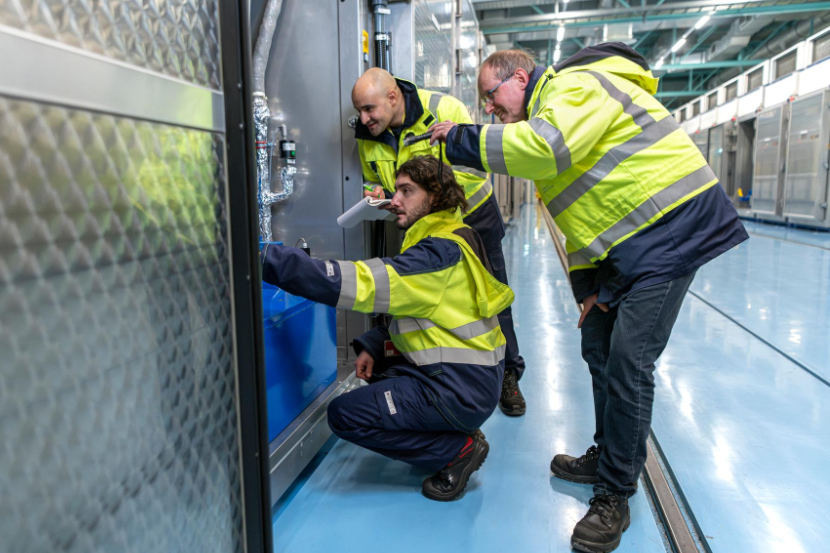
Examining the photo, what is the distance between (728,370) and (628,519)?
5.91ft

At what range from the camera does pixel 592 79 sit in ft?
5.45

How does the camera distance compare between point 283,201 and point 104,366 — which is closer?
point 104,366

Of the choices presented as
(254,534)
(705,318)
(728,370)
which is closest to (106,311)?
(254,534)

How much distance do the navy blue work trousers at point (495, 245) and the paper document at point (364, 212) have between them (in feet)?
2.12

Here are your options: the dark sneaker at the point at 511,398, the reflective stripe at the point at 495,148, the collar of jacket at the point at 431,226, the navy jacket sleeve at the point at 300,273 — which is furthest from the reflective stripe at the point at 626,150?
the dark sneaker at the point at 511,398

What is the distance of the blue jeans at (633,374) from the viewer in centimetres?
171

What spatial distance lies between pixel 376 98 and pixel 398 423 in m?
1.38

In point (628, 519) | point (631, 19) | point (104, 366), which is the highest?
point (631, 19)

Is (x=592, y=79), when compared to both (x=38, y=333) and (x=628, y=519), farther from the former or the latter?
(x=38, y=333)

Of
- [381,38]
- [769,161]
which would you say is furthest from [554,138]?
[769,161]

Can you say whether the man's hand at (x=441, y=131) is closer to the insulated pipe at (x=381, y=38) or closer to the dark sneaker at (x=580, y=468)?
the insulated pipe at (x=381, y=38)

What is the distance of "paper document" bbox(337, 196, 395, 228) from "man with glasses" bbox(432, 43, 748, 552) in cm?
36

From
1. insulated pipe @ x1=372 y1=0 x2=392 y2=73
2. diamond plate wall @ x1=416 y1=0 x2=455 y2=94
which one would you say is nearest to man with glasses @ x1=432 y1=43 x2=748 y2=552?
insulated pipe @ x1=372 y1=0 x2=392 y2=73

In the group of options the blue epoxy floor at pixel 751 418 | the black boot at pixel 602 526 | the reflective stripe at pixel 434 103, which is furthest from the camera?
the reflective stripe at pixel 434 103
